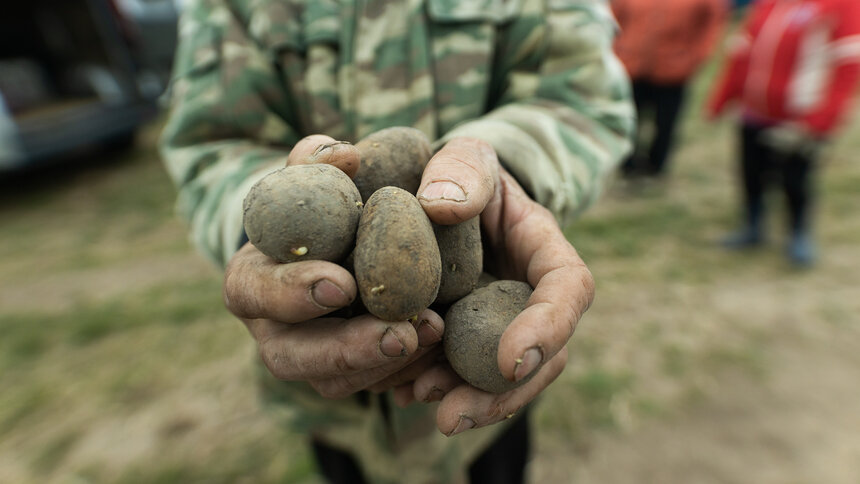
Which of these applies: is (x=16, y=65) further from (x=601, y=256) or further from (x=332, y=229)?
(x=332, y=229)

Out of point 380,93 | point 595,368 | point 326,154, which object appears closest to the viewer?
point 326,154

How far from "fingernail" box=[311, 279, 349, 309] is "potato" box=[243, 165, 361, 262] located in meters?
0.13

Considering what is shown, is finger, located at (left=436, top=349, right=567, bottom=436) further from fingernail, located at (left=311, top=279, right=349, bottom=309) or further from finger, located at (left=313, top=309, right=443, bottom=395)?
fingernail, located at (left=311, top=279, right=349, bottom=309)

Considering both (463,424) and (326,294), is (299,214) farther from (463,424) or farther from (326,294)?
(463,424)

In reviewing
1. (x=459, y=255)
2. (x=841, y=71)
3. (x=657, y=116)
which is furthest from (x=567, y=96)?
(x=657, y=116)

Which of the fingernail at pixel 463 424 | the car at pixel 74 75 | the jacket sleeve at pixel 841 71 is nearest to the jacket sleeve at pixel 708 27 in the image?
the jacket sleeve at pixel 841 71

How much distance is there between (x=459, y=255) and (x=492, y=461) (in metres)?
1.06

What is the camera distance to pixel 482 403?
46.6 inches

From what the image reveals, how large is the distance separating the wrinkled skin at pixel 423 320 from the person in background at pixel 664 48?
4.61 meters

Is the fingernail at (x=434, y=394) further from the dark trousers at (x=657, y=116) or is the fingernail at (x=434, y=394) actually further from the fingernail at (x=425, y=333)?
the dark trousers at (x=657, y=116)

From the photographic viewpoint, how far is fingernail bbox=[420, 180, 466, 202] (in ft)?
3.78

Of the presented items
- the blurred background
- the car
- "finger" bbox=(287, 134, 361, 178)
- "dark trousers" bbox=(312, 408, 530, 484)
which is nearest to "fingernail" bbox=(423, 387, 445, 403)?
"finger" bbox=(287, 134, 361, 178)

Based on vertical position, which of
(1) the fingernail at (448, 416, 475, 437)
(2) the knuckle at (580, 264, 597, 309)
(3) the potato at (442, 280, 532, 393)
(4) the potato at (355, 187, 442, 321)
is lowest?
(1) the fingernail at (448, 416, 475, 437)

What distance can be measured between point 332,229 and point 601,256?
11.1 ft
